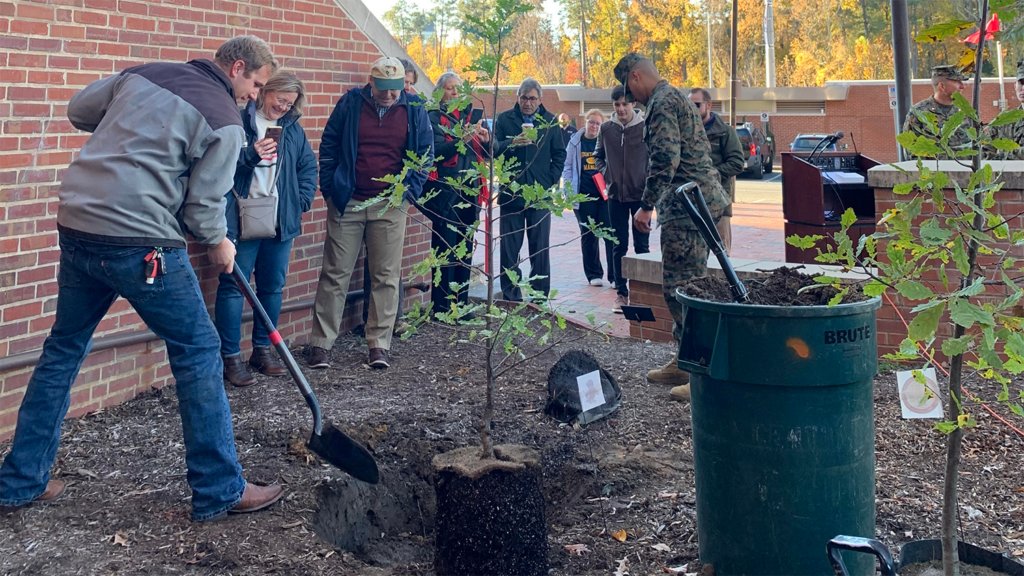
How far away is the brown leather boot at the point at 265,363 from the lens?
19.6ft

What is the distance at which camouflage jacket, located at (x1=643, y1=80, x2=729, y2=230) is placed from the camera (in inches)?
221

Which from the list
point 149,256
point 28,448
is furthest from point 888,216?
point 28,448

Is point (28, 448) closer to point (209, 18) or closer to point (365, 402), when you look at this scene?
point (365, 402)

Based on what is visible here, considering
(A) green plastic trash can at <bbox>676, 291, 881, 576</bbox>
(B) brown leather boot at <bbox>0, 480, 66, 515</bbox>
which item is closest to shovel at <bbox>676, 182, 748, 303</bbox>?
(A) green plastic trash can at <bbox>676, 291, 881, 576</bbox>

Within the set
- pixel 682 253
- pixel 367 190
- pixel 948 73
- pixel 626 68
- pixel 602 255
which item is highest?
pixel 948 73

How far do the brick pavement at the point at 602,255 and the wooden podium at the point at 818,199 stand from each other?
5.80 feet

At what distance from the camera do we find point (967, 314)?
6.95ft

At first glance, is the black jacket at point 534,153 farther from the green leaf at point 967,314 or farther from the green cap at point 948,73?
the green leaf at point 967,314

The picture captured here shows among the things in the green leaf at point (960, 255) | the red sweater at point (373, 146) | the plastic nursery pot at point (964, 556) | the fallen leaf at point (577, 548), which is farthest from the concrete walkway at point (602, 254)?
the green leaf at point (960, 255)

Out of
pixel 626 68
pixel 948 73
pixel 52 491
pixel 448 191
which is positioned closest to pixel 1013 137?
pixel 948 73

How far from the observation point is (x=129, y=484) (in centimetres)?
407

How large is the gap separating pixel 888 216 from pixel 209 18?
15.7 ft

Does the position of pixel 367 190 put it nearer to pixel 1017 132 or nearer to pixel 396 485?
pixel 396 485

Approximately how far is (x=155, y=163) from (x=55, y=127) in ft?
5.73
